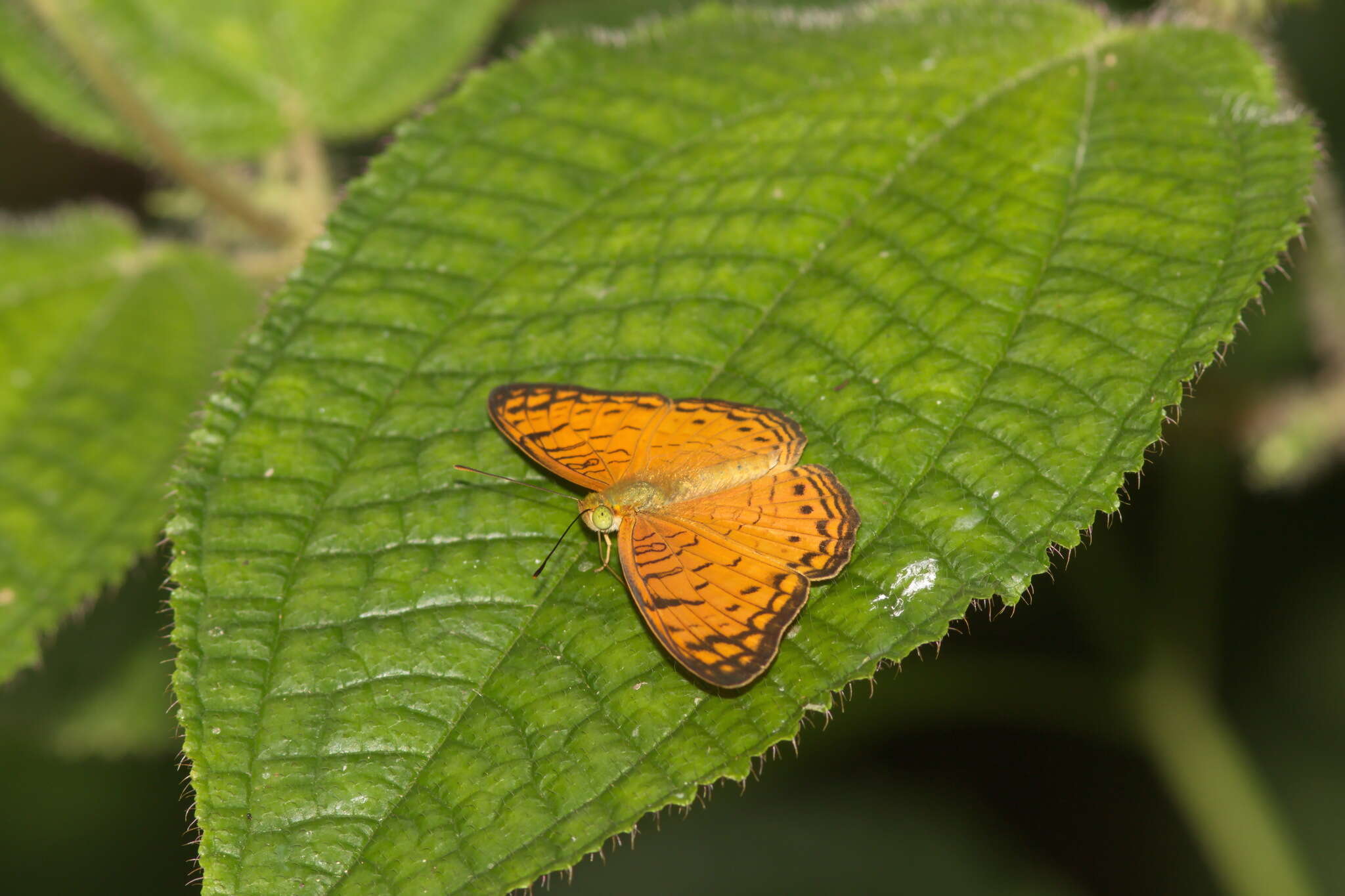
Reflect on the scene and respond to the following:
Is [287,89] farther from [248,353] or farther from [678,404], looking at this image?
[678,404]

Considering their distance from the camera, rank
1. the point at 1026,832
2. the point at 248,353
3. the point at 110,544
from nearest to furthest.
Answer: the point at 248,353 → the point at 110,544 → the point at 1026,832

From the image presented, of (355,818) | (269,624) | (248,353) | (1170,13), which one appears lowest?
(355,818)

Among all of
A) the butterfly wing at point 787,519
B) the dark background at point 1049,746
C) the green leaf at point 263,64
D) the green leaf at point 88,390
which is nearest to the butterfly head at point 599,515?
the butterfly wing at point 787,519

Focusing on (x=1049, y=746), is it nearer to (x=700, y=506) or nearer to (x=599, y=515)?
(x=700, y=506)

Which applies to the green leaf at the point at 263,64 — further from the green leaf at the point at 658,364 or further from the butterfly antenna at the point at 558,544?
the butterfly antenna at the point at 558,544

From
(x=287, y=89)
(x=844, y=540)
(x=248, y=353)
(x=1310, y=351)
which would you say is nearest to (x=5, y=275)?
(x=287, y=89)

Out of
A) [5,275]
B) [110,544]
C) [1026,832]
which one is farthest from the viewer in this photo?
[1026,832]
